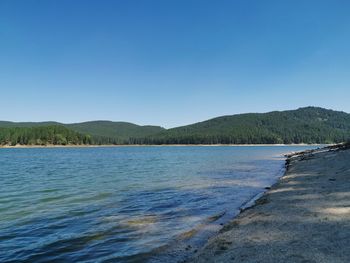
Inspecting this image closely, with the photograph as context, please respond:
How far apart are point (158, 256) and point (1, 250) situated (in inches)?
220

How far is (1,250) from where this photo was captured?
1165 cm

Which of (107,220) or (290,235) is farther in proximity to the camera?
(107,220)

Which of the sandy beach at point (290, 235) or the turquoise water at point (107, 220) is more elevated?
the sandy beach at point (290, 235)

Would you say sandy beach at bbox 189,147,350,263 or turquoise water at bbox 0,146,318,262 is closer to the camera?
sandy beach at bbox 189,147,350,263

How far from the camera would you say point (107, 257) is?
423 inches

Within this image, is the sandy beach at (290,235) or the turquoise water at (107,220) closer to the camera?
the sandy beach at (290,235)

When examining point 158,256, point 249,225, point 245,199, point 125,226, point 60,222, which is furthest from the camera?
point 245,199

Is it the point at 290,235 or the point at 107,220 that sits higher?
the point at 290,235

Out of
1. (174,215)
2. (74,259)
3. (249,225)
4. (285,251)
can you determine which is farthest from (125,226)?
(285,251)

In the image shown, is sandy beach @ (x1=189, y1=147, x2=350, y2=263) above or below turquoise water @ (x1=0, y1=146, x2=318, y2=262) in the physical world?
above

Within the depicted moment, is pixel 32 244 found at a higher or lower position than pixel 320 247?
lower

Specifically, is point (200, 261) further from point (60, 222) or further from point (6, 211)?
point (6, 211)

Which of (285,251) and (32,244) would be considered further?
(32,244)

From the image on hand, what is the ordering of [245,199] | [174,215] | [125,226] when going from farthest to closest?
[245,199] < [174,215] < [125,226]
